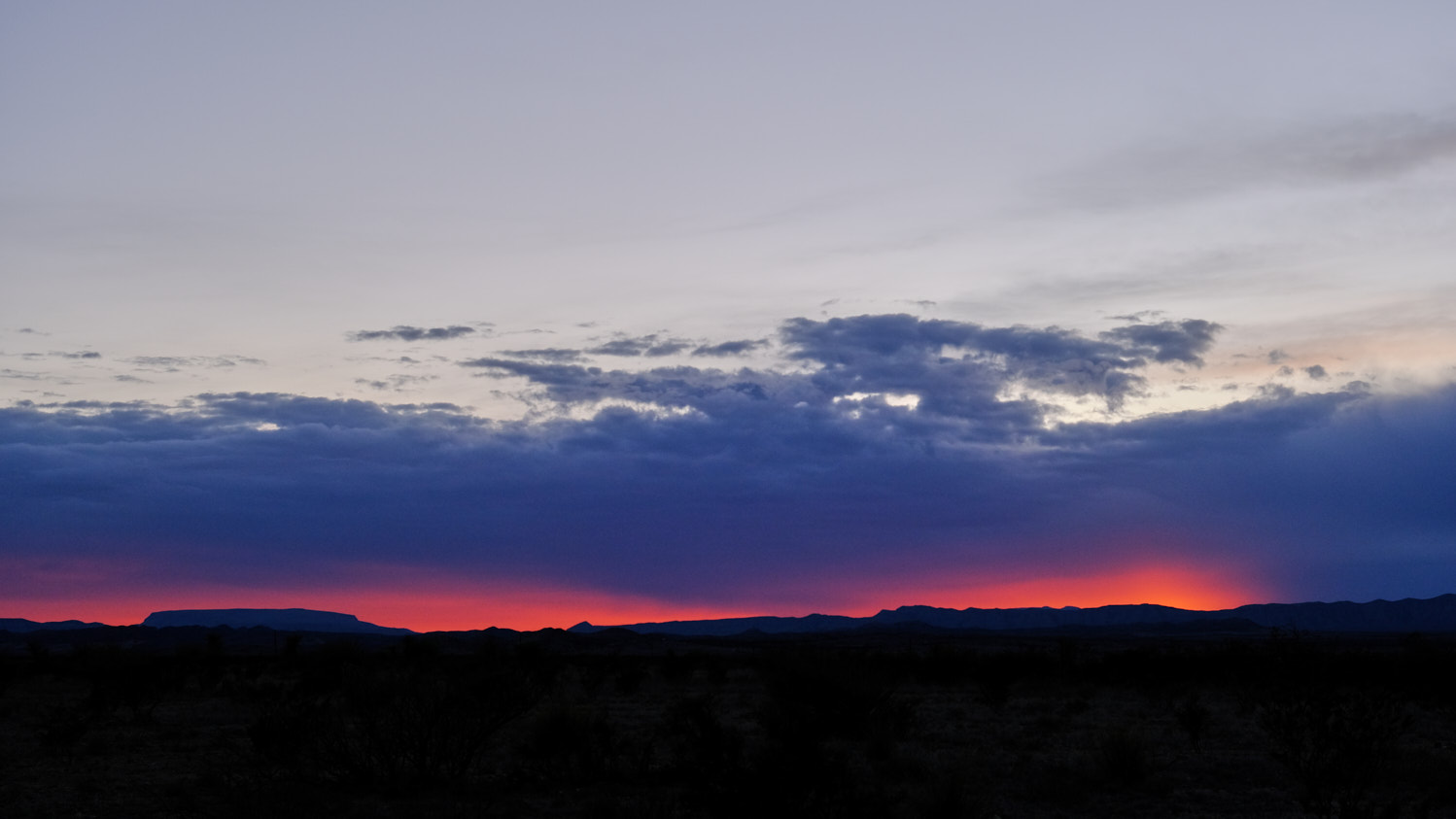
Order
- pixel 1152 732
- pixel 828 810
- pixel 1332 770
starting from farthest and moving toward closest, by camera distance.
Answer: pixel 1152 732, pixel 1332 770, pixel 828 810

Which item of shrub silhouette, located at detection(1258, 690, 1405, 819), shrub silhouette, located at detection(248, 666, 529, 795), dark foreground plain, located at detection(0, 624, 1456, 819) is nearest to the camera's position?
dark foreground plain, located at detection(0, 624, 1456, 819)

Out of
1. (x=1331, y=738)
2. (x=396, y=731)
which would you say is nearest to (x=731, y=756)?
(x=396, y=731)

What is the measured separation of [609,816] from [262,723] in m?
7.59

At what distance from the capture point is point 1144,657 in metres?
57.5

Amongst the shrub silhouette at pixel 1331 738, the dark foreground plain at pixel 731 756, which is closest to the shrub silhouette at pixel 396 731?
the dark foreground plain at pixel 731 756

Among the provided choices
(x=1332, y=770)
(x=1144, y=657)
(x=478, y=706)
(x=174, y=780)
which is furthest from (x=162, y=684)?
(x=1144, y=657)

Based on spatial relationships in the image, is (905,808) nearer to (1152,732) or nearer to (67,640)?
(1152,732)

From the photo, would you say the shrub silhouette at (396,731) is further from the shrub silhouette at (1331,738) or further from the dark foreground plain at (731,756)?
the shrub silhouette at (1331,738)

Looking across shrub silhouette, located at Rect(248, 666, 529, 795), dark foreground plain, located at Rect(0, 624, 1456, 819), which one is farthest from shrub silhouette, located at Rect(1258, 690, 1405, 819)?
shrub silhouette, located at Rect(248, 666, 529, 795)

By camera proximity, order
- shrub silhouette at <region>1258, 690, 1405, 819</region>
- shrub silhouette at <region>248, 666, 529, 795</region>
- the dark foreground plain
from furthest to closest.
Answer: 1. shrub silhouette at <region>248, 666, 529, 795</region>
2. shrub silhouette at <region>1258, 690, 1405, 819</region>
3. the dark foreground plain

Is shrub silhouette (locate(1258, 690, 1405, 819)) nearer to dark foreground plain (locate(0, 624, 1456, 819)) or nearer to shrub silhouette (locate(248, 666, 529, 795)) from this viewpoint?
dark foreground plain (locate(0, 624, 1456, 819))

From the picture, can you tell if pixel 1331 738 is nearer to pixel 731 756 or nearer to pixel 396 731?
pixel 731 756

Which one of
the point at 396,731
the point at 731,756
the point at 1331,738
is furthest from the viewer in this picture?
the point at 396,731

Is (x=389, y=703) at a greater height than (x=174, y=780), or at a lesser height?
greater
